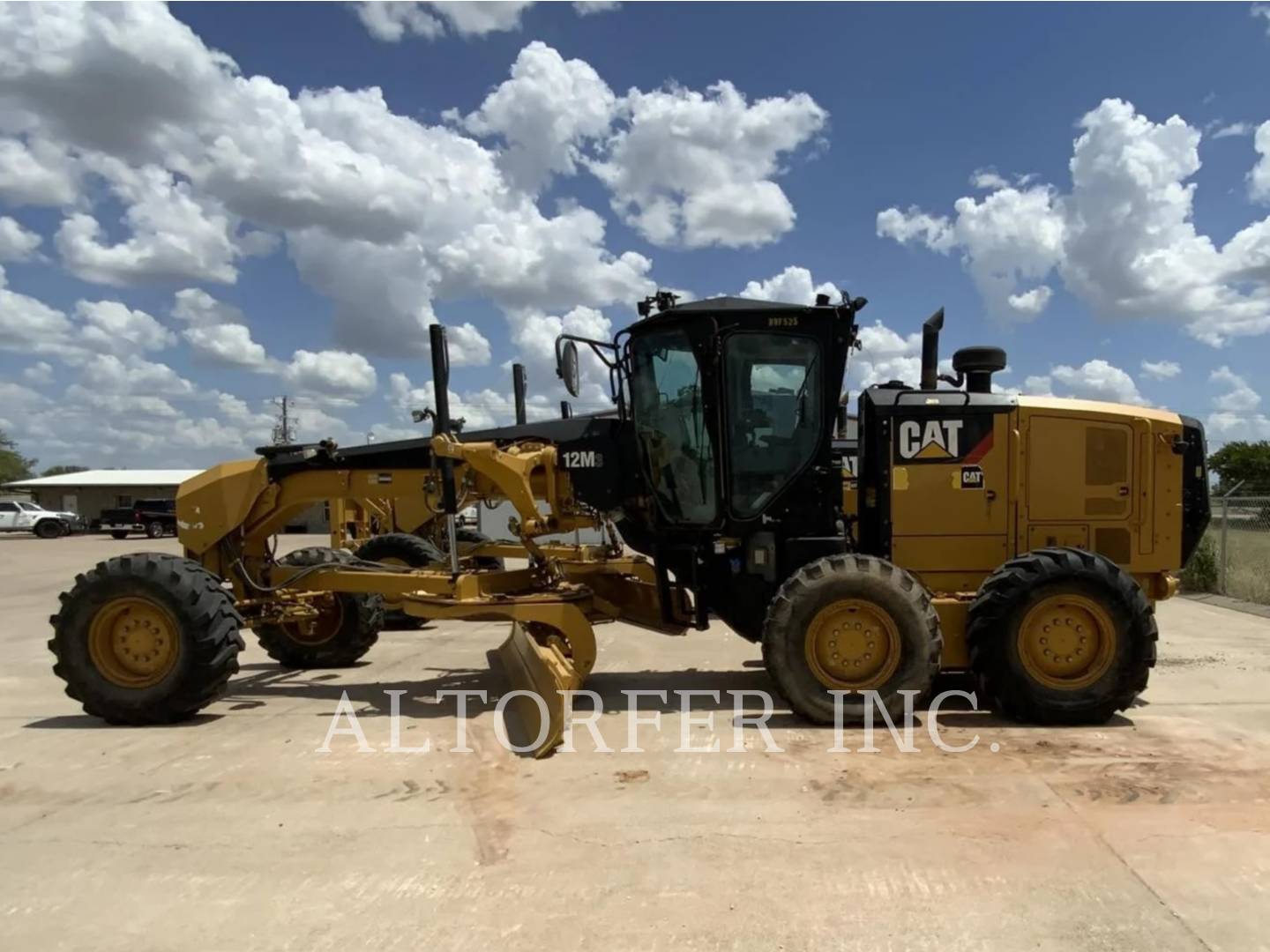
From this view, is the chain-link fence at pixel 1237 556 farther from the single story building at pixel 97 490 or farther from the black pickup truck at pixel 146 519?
the single story building at pixel 97 490

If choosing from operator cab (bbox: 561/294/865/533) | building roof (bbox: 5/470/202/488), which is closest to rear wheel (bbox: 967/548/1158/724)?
operator cab (bbox: 561/294/865/533)

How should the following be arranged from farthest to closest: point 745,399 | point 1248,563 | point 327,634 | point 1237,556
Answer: point 1237,556, point 1248,563, point 327,634, point 745,399

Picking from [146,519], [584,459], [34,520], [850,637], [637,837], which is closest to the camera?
[637,837]

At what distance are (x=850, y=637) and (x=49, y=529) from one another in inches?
1814

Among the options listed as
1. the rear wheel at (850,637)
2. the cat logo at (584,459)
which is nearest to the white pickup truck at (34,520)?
the cat logo at (584,459)

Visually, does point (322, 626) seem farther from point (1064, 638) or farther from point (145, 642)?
point (1064, 638)

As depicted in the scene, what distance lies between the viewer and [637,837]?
418 cm

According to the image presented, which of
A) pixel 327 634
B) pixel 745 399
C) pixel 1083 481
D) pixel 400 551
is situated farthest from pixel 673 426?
pixel 400 551

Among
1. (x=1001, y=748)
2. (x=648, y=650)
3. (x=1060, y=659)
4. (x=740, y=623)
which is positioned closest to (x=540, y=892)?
(x=1001, y=748)

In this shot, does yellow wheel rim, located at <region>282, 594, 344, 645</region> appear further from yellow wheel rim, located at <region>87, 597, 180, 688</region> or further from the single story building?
the single story building

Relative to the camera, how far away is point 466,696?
7.04m

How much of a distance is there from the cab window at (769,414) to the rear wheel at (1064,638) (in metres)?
1.61

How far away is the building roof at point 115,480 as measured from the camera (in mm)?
54125

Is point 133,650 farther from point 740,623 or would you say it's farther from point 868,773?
point 868,773
